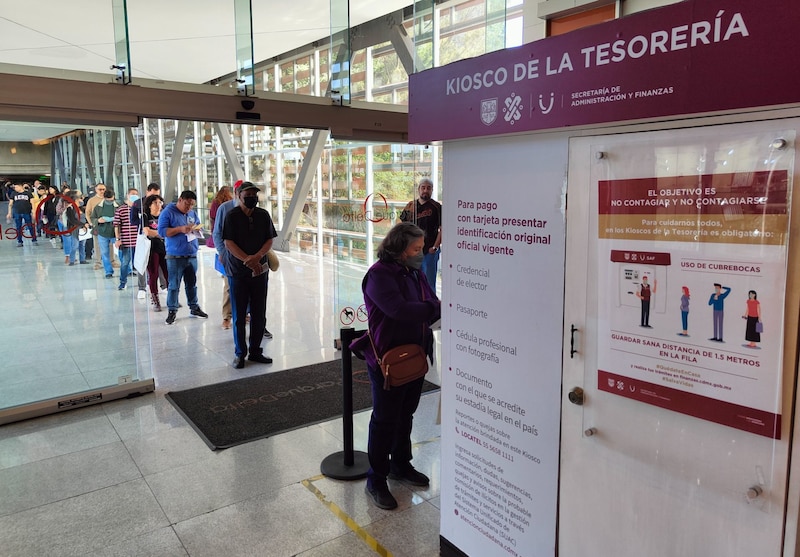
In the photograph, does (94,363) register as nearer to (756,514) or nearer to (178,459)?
(178,459)

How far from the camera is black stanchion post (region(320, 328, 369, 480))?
3.48m

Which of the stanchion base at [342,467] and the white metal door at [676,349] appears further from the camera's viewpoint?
the stanchion base at [342,467]

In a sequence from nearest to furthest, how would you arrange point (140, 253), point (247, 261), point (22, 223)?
point (22, 223)
point (247, 261)
point (140, 253)

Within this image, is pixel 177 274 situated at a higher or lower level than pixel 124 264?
lower

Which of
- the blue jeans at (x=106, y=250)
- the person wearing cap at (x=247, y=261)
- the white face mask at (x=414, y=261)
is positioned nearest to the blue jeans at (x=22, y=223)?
the blue jeans at (x=106, y=250)

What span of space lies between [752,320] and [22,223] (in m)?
5.02

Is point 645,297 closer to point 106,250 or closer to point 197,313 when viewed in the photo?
point 106,250

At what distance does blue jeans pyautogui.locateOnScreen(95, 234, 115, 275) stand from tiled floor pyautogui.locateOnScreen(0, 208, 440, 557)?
181 mm

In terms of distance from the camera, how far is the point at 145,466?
12.1ft

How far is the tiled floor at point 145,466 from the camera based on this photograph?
2928 millimetres

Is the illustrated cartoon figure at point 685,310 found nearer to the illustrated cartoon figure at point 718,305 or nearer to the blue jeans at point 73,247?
the illustrated cartoon figure at point 718,305

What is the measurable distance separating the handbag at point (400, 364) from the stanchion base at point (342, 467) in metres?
0.81

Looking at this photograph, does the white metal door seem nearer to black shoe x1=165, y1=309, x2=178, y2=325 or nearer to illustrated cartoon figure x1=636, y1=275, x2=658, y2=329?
illustrated cartoon figure x1=636, y1=275, x2=658, y2=329

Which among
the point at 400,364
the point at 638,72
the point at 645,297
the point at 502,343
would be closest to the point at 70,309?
the point at 400,364
